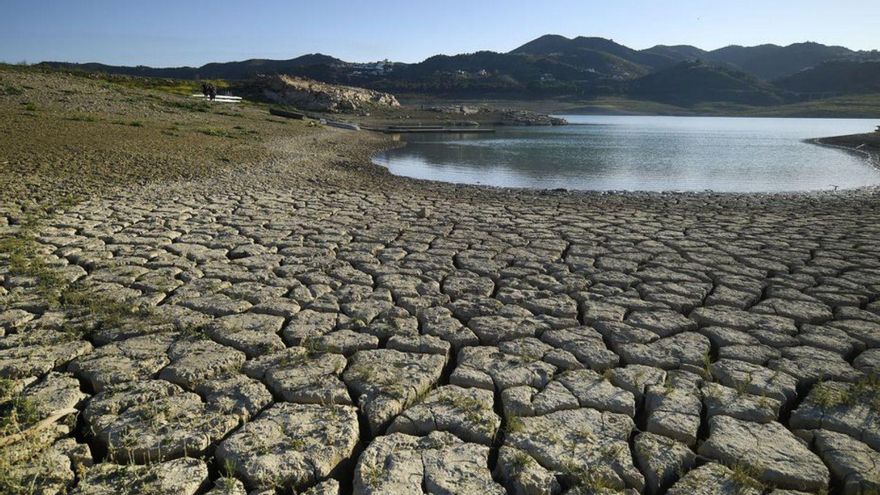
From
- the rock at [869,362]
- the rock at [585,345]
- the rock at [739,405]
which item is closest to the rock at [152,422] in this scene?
the rock at [585,345]

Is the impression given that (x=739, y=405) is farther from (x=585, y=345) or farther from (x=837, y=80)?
(x=837, y=80)

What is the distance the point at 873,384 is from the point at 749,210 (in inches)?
253

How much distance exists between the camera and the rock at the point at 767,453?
2.23m

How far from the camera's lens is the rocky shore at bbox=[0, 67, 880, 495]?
227 centimetres

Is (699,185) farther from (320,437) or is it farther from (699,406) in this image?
(320,437)

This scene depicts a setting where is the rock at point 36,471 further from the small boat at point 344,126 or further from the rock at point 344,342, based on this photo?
the small boat at point 344,126

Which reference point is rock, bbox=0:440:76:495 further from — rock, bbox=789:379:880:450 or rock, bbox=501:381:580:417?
rock, bbox=789:379:880:450

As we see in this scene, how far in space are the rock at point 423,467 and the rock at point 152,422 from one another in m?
0.69

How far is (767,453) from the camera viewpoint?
2371 millimetres

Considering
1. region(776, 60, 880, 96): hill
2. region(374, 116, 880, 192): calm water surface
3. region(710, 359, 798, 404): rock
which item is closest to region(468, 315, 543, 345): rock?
region(710, 359, 798, 404): rock

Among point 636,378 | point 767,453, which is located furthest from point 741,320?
point 767,453

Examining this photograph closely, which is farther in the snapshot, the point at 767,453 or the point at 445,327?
the point at 445,327

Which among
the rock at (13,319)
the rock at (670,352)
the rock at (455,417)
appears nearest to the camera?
the rock at (455,417)

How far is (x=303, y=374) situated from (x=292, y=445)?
63 centimetres
